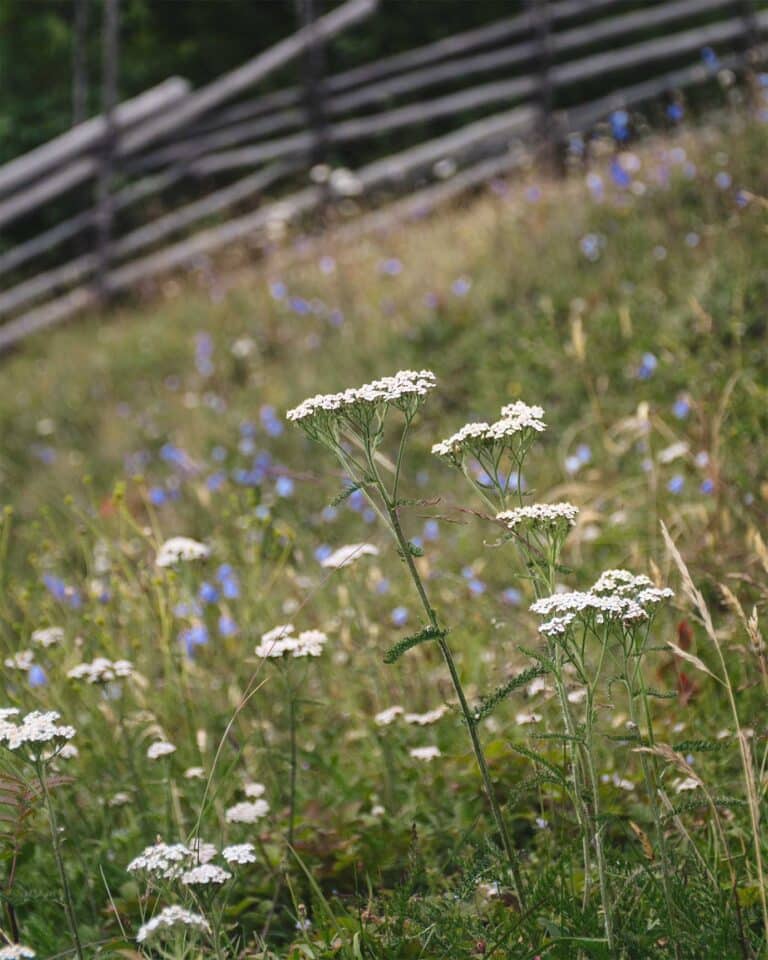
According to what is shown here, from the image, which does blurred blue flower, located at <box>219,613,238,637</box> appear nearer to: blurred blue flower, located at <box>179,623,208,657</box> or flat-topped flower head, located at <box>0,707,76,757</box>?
blurred blue flower, located at <box>179,623,208,657</box>

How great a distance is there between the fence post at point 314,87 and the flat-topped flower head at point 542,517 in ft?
25.7

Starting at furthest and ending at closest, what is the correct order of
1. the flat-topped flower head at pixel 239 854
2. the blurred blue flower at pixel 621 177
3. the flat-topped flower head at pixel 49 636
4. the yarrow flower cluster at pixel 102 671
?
the blurred blue flower at pixel 621 177 → the flat-topped flower head at pixel 49 636 → the yarrow flower cluster at pixel 102 671 → the flat-topped flower head at pixel 239 854

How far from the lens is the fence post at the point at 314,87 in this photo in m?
8.62

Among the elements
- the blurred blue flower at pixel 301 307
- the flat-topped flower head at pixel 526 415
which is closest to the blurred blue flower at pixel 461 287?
the blurred blue flower at pixel 301 307

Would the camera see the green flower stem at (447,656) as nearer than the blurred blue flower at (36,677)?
Yes

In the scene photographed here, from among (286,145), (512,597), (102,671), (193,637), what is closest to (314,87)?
(286,145)

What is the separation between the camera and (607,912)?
140 cm

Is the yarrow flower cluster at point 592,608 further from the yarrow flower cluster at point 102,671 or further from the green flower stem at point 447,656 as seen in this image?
the yarrow flower cluster at point 102,671

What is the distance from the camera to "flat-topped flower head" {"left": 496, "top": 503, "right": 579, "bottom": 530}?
4.77ft

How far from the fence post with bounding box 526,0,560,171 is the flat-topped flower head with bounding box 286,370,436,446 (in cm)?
761

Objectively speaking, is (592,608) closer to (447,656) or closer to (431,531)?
(447,656)

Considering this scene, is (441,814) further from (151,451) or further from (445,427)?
(151,451)

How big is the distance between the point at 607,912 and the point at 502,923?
0.68 ft

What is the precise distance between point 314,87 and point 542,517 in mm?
8121
